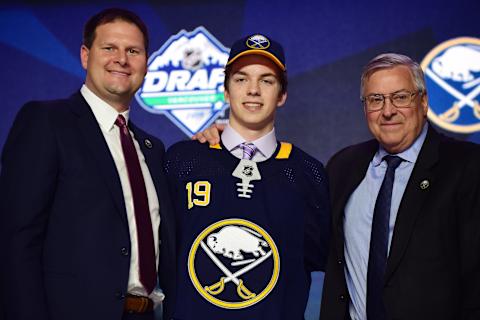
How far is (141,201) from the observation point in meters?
1.83

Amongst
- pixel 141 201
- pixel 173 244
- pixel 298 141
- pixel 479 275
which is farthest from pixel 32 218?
pixel 298 141

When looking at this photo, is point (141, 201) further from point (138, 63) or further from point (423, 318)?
point (423, 318)

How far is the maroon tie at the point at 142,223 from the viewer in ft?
5.90

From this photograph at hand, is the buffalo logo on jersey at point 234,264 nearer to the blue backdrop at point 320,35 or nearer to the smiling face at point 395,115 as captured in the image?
the smiling face at point 395,115

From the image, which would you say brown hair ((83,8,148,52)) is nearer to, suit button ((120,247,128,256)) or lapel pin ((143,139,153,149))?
lapel pin ((143,139,153,149))

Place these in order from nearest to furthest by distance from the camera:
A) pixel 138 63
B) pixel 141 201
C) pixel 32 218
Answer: pixel 32 218
pixel 141 201
pixel 138 63

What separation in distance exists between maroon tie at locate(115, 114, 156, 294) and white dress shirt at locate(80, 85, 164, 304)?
1 centimetres

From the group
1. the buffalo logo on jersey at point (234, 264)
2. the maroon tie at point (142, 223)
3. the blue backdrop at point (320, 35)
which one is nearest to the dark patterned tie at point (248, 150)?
the buffalo logo on jersey at point (234, 264)

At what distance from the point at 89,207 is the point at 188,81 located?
9.94 feet

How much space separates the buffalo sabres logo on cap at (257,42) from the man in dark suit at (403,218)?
425mm

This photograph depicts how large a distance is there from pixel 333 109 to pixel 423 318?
8.88 ft

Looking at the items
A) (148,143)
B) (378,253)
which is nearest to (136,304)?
(148,143)

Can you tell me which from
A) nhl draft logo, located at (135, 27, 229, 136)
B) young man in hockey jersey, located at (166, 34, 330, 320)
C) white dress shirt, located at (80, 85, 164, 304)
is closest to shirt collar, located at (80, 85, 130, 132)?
white dress shirt, located at (80, 85, 164, 304)

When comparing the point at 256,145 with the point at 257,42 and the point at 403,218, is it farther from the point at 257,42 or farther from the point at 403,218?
Answer: the point at 403,218
